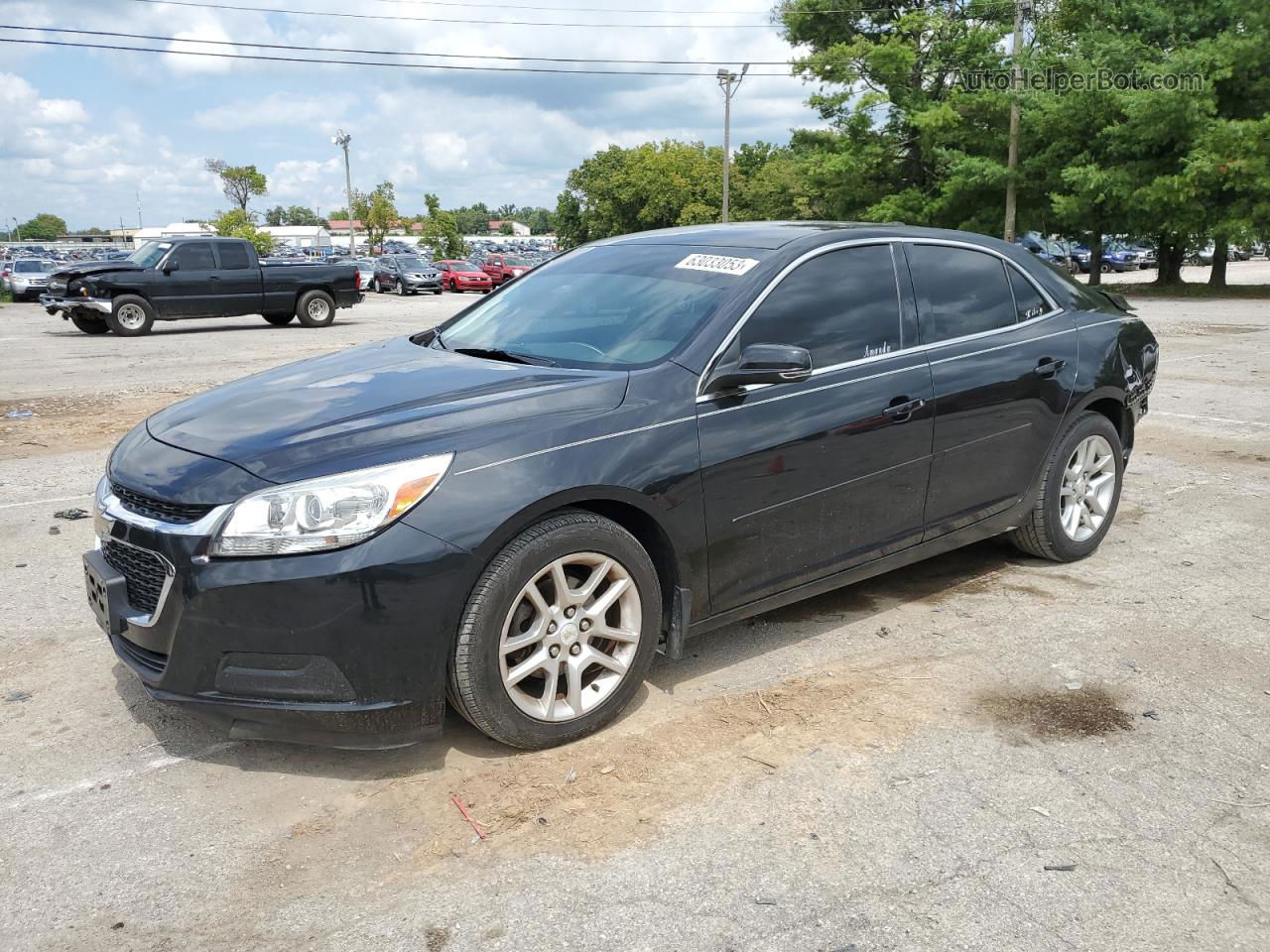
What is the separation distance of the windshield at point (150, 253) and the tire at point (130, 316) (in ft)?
2.59

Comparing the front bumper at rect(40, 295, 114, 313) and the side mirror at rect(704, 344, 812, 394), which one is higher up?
the side mirror at rect(704, 344, 812, 394)

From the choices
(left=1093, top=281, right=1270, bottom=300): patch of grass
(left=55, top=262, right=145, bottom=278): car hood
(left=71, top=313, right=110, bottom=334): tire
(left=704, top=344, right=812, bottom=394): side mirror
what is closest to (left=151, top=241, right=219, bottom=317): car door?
(left=55, top=262, right=145, bottom=278): car hood

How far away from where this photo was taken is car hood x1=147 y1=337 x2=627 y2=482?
3.15 m

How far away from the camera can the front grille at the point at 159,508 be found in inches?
121

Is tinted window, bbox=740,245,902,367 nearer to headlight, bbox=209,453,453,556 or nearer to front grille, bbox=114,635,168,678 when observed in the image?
headlight, bbox=209,453,453,556

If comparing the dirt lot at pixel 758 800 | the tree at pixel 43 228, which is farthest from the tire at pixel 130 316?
the tree at pixel 43 228

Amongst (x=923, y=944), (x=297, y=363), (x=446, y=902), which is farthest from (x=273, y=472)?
(x=923, y=944)

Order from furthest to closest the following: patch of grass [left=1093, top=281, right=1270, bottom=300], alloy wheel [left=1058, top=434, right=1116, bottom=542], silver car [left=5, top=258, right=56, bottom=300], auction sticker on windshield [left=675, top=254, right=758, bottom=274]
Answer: silver car [left=5, top=258, right=56, bottom=300], patch of grass [left=1093, top=281, right=1270, bottom=300], alloy wheel [left=1058, top=434, right=1116, bottom=542], auction sticker on windshield [left=675, top=254, right=758, bottom=274]

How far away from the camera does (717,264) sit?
413 centimetres

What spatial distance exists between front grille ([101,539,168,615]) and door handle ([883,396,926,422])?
2693mm

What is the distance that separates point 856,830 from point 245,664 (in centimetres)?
181

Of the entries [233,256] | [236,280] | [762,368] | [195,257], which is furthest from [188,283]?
[762,368]

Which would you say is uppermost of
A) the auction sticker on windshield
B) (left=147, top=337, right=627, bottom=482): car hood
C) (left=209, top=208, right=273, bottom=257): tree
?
(left=209, top=208, right=273, bottom=257): tree

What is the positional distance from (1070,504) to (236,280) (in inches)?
755
